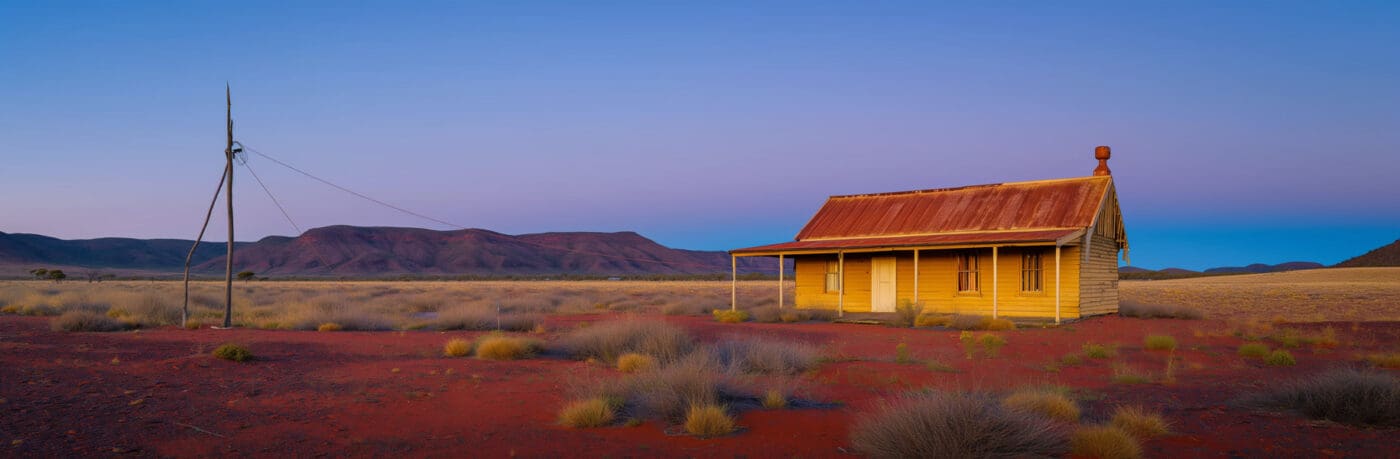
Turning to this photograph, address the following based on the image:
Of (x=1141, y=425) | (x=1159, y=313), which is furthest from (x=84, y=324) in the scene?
(x=1159, y=313)

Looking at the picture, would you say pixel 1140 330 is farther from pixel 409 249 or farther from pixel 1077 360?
pixel 409 249

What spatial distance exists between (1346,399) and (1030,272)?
42.6 ft

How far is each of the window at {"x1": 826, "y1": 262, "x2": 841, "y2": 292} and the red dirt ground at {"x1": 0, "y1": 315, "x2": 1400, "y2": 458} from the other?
24.4 ft

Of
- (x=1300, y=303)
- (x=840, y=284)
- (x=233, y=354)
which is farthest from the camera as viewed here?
(x=1300, y=303)

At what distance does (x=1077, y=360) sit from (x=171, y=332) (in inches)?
639

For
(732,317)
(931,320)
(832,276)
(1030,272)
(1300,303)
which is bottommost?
(732,317)

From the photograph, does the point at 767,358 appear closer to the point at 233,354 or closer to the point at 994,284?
the point at 233,354

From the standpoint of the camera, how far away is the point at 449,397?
9.27 meters

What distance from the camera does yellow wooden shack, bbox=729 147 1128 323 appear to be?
1986 cm

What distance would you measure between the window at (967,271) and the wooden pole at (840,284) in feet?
9.67

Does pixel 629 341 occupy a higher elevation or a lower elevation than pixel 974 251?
lower

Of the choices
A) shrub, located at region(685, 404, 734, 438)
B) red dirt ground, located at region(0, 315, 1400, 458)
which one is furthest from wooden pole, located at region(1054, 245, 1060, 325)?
shrub, located at region(685, 404, 734, 438)

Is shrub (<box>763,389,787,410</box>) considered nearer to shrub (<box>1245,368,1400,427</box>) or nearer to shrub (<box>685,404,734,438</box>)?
shrub (<box>685,404,734,438</box>)

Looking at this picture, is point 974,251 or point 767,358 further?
point 974,251
